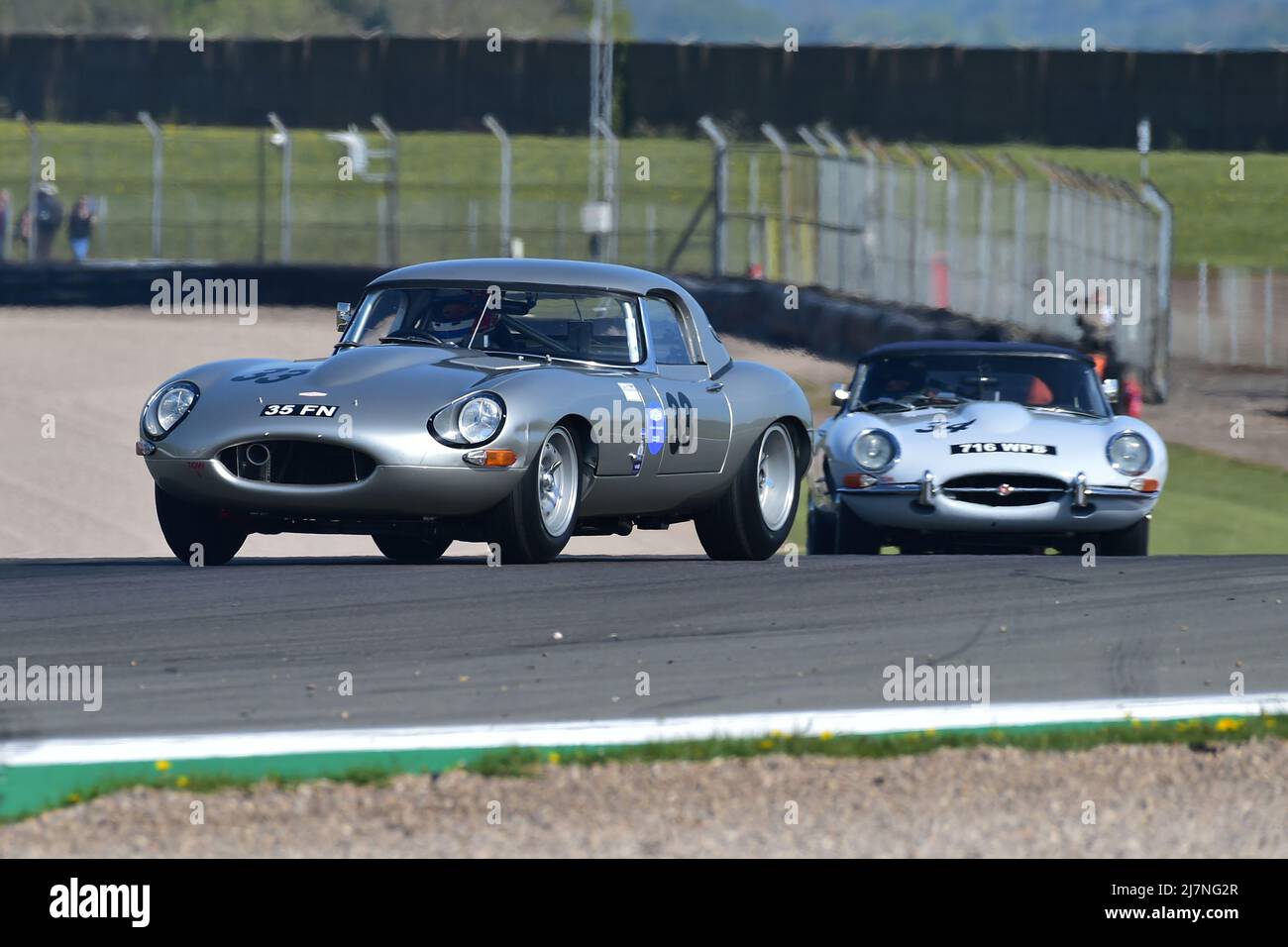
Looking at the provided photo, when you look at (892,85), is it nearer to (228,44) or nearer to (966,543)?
(228,44)

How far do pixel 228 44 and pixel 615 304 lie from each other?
4337 cm

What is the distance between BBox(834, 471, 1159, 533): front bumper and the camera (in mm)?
11500

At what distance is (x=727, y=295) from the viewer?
27.4m

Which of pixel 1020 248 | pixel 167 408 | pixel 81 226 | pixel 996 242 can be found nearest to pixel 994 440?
pixel 167 408

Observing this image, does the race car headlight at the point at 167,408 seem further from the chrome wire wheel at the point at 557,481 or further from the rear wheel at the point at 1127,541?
the rear wheel at the point at 1127,541

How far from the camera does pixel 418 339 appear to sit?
9945 mm

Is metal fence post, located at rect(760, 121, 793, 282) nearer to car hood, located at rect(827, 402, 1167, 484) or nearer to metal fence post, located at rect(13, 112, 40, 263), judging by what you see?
metal fence post, located at rect(13, 112, 40, 263)

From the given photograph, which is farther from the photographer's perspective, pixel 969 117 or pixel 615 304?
pixel 969 117

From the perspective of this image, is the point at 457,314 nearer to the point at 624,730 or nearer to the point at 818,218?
the point at 624,730

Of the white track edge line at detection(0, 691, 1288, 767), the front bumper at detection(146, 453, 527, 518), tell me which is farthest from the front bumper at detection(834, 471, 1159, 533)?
the white track edge line at detection(0, 691, 1288, 767)

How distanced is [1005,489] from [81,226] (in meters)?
28.3

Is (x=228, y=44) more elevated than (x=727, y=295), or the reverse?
(x=228, y=44)
